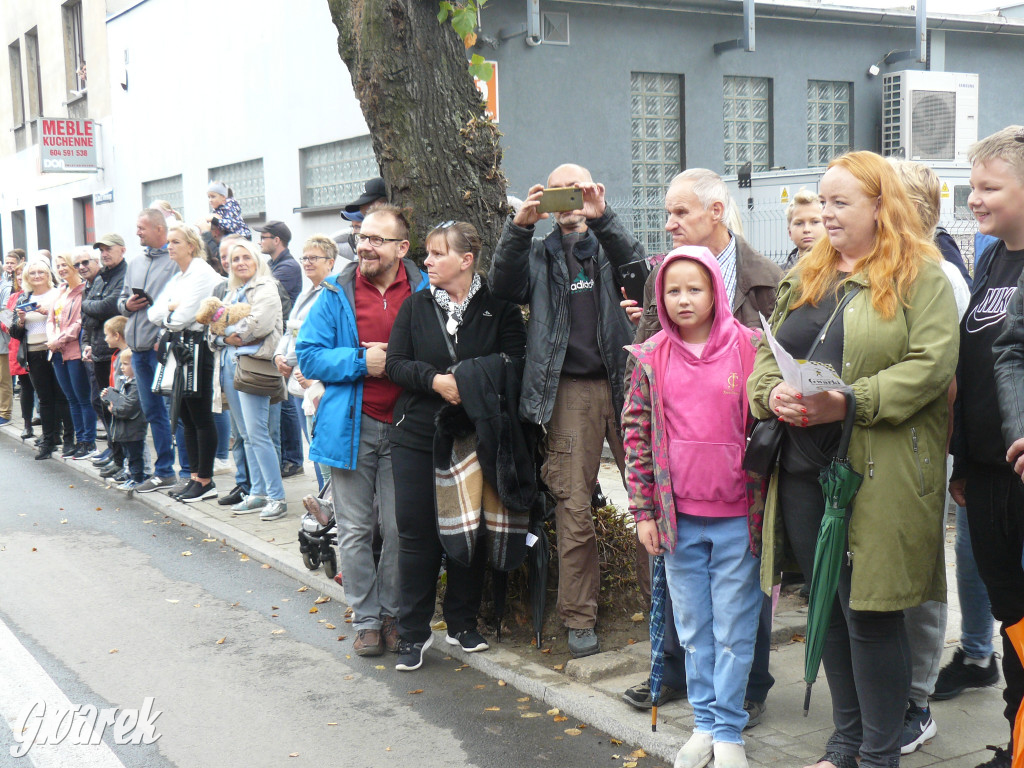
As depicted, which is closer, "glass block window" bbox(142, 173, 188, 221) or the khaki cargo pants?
the khaki cargo pants

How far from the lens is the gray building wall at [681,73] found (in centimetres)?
1329

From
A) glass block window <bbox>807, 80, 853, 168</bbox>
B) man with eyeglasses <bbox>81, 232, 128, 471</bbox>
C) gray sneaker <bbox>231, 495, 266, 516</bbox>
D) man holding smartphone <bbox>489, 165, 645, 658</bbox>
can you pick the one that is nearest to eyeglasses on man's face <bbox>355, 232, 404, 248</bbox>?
man holding smartphone <bbox>489, 165, 645, 658</bbox>

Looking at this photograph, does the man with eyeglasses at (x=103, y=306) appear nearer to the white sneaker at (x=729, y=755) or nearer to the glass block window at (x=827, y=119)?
the white sneaker at (x=729, y=755)

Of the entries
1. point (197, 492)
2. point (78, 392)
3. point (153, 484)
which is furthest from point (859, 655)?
point (78, 392)

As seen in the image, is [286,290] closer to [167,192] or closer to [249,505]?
[249,505]

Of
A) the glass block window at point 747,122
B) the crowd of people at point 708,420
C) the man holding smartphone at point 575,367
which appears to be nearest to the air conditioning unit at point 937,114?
the glass block window at point 747,122

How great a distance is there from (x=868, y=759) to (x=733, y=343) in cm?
145

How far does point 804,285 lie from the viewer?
3484 millimetres

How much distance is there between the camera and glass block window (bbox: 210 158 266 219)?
1609 cm

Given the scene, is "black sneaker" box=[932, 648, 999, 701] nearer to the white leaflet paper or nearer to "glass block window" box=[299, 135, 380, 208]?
the white leaflet paper

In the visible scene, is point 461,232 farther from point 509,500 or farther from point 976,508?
point 976,508

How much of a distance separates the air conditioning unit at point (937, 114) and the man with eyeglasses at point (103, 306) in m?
10.9

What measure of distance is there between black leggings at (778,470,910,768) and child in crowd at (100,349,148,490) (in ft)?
23.9

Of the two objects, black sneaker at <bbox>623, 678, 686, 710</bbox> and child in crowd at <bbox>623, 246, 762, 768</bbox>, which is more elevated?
child in crowd at <bbox>623, 246, 762, 768</bbox>
